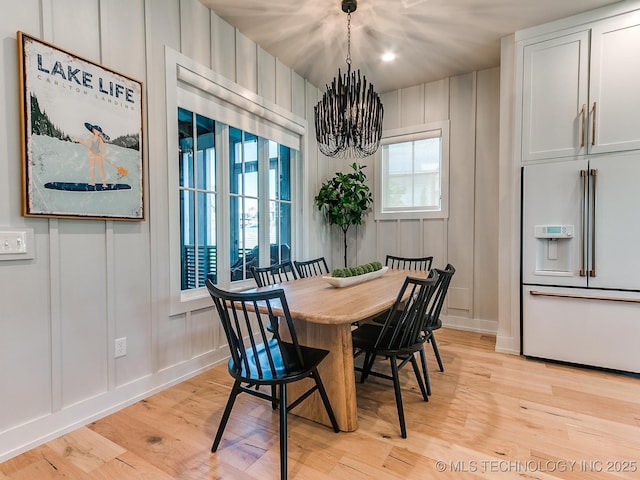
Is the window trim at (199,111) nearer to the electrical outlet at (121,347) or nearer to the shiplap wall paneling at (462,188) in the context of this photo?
the electrical outlet at (121,347)

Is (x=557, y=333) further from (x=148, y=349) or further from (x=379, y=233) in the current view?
(x=148, y=349)

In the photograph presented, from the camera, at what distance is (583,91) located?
8.90 ft

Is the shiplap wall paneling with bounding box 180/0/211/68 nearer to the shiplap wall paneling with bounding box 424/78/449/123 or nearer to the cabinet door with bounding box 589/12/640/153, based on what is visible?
the shiplap wall paneling with bounding box 424/78/449/123

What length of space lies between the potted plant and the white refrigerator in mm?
1774

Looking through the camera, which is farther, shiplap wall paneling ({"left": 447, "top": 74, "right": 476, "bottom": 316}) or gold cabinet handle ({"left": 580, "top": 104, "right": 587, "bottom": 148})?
shiplap wall paneling ({"left": 447, "top": 74, "right": 476, "bottom": 316})

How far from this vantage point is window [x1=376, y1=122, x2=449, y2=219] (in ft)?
12.9

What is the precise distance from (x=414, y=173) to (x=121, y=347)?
353 centimetres

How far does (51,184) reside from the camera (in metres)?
1.77

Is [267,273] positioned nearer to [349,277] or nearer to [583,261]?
[349,277]

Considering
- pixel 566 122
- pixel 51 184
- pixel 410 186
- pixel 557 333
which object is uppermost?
pixel 566 122

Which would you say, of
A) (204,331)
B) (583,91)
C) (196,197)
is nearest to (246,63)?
(196,197)

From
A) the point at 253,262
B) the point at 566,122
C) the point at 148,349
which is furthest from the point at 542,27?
the point at 148,349

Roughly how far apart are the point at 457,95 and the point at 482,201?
4.13 ft

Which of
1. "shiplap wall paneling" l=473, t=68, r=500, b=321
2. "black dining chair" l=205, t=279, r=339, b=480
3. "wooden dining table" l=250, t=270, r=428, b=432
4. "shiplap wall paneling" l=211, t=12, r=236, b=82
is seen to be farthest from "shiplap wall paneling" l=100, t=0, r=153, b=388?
"shiplap wall paneling" l=473, t=68, r=500, b=321
